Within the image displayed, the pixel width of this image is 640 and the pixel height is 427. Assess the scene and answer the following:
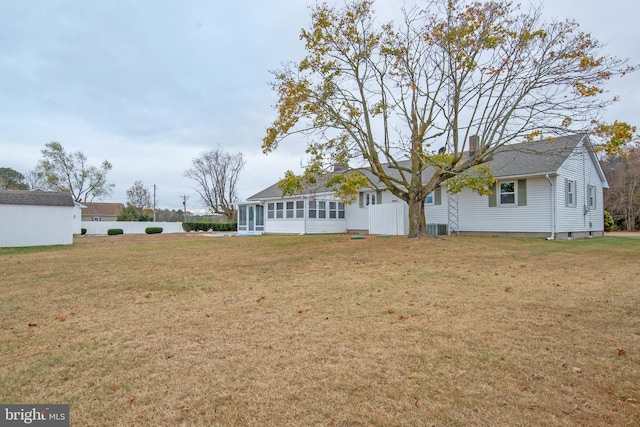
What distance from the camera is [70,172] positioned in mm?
45688

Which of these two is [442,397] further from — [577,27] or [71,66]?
[71,66]

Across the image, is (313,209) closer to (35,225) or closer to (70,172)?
(35,225)

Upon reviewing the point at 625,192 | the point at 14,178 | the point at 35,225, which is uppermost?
the point at 14,178

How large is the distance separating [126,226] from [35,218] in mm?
20924

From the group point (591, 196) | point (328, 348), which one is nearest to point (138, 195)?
point (591, 196)

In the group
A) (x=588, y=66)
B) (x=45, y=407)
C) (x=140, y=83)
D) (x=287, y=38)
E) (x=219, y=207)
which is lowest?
(x=45, y=407)

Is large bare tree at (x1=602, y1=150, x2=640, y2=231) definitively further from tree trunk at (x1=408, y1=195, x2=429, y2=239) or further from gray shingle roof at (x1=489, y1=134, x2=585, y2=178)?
tree trunk at (x1=408, y1=195, x2=429, y2=239)

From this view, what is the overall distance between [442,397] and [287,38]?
45.0ft

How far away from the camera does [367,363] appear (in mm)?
3418

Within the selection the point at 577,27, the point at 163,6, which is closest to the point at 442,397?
the point at 163,6

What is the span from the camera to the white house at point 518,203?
52.1ft

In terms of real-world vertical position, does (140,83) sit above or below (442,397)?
above

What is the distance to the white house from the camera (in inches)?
625

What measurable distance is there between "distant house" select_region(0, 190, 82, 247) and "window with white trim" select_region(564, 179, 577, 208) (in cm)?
2349
